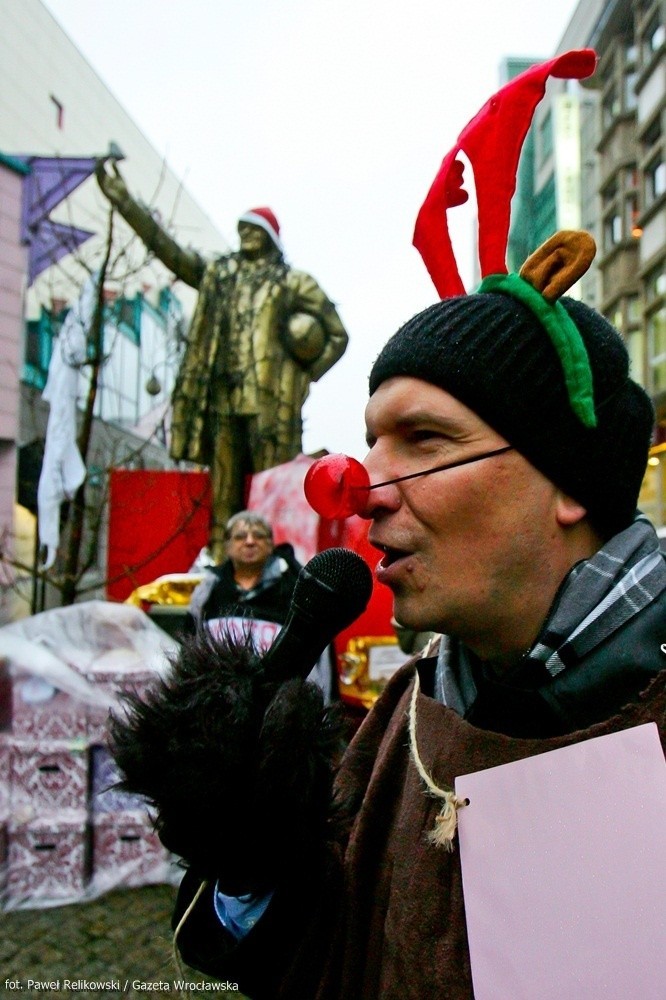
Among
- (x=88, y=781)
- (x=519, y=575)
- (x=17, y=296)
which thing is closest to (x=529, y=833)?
(x=519, y=575)

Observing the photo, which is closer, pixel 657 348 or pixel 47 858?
pixel 47 858

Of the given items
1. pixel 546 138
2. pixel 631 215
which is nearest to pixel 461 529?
pixel 631 215

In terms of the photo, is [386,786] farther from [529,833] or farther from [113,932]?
[113,932]

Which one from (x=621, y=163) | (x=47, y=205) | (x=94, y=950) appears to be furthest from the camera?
(x=621, y=163)

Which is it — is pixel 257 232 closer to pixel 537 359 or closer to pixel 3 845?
pixel 3 845

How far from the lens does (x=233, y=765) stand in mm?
1014

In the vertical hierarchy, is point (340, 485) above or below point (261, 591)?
above

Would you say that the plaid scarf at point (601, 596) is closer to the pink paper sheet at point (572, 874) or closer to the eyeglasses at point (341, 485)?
the pink paper sheet at point (572, 874)

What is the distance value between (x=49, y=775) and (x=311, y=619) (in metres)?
3.56

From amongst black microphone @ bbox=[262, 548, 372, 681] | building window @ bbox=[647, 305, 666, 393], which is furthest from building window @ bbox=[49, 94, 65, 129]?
black microphone @ bbox=[262, 548, 372, 681]

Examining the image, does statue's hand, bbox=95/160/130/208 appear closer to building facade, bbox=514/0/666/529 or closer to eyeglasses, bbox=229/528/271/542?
eyeglasses, bbox=229/528/271/542

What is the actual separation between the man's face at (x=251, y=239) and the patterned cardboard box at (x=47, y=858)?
6.20m

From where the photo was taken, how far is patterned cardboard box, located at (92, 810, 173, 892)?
160 inches

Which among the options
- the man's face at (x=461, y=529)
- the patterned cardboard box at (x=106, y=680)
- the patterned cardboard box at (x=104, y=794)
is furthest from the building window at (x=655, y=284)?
the man's face at (x=461, y=529)
